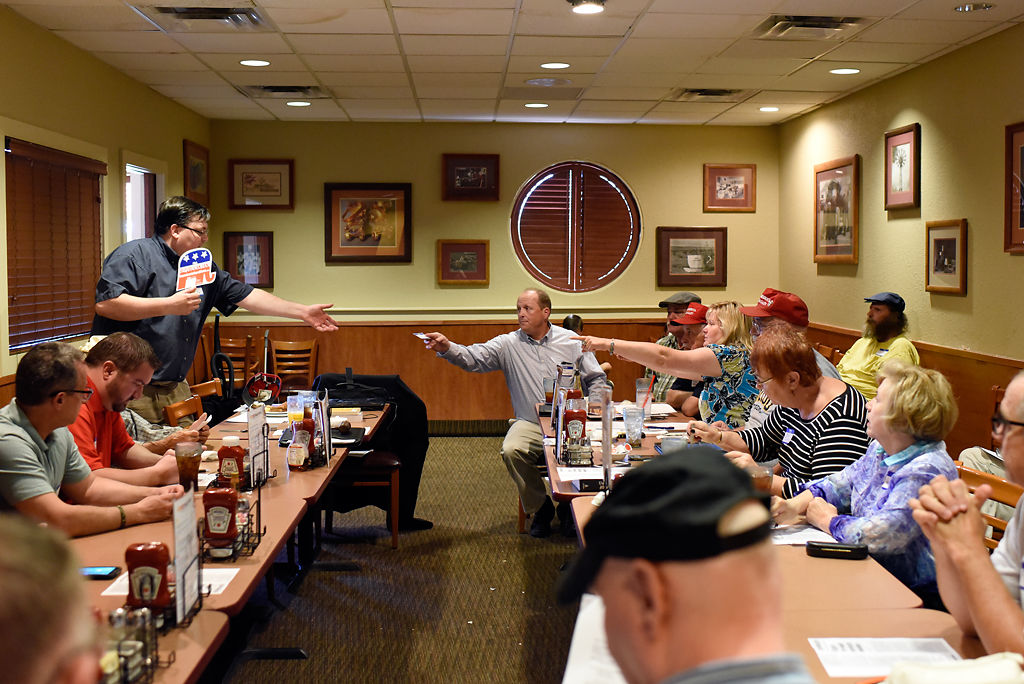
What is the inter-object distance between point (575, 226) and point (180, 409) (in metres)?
5.73

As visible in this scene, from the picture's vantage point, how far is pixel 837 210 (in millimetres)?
8234

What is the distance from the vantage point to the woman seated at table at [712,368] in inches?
184

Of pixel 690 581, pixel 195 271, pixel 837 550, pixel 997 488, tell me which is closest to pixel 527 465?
pixel 195 271

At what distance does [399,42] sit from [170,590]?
15.1ft

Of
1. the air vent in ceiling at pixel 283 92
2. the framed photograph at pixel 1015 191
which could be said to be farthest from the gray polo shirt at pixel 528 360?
the air vent in ceiling at pixel 283 92

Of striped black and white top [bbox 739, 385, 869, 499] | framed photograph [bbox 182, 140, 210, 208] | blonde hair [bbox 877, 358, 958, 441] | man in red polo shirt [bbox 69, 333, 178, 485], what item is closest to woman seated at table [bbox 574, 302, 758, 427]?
striped black and white top [bbox 739, 385, 869, 499]

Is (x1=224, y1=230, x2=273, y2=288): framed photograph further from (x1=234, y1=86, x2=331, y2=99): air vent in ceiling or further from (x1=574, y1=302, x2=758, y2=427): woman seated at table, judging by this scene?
(x1=574, y1=302, x2=758, y2=427): woman seated at table

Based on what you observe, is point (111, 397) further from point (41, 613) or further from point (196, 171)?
point (196, 171)

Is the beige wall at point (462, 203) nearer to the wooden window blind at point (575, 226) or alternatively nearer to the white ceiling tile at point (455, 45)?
the wooden window blind at point (575, 226)

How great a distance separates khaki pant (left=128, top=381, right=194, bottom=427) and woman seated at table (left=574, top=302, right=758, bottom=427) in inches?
87.7

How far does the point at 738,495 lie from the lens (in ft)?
2.98

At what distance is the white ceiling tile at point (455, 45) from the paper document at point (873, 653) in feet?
15.5

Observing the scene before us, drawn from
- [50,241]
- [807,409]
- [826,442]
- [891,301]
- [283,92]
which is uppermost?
[283,92]

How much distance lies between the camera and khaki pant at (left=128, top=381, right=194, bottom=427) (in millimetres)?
4852
